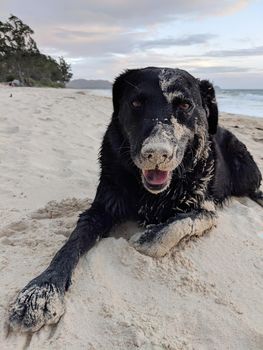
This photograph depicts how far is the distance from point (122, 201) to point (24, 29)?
183ft

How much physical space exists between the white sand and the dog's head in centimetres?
62

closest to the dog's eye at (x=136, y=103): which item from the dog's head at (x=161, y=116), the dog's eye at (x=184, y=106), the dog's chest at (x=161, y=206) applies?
the dog's head at (x=161, y=116)

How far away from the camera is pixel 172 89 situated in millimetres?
3148

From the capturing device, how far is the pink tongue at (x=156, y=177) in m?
2.87

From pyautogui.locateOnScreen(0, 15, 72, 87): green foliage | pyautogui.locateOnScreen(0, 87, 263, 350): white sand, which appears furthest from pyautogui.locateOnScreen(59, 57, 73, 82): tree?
pyautogui.locateOnScreen(0, 87, 263, 350): white sand

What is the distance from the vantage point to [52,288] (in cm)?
241

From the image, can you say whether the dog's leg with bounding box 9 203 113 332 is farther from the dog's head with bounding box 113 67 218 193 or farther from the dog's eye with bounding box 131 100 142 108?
the dog's eye with bounding box 131 100 142 108

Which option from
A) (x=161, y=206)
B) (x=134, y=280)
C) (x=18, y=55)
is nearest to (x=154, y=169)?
(x=161, y=206)

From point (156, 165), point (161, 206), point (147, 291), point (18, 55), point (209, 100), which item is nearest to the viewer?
point (147, 291)

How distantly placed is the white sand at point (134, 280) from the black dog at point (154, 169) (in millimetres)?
128

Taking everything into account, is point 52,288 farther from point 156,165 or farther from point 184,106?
point 184,106

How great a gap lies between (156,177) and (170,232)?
441mm

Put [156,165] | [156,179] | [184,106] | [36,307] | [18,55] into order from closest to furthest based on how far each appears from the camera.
→ [36,307] < [156,165] < [156,179] < [184,106] < [18,55]

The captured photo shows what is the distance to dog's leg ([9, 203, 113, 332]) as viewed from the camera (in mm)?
2195
